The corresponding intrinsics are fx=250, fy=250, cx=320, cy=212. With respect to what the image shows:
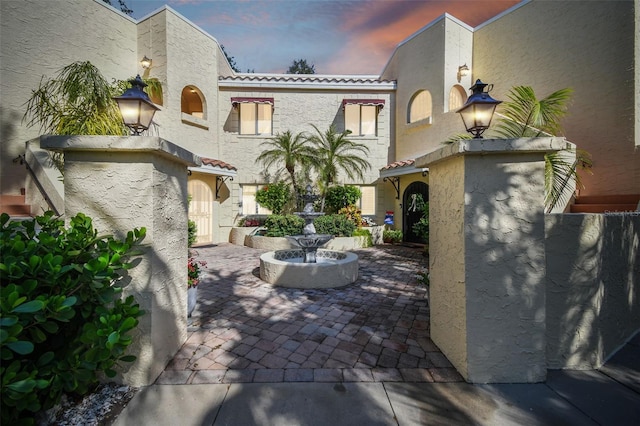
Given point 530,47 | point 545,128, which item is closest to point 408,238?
point 545,128

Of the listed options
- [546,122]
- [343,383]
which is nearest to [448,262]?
[343,383]

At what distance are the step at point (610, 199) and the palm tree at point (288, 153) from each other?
934 centimetres

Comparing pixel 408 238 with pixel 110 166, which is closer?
pixel 110 166

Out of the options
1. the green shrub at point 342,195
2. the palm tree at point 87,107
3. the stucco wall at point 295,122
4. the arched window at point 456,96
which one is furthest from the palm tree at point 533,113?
the stucco wall at point 295,122

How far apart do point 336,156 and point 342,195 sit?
1.81 metres

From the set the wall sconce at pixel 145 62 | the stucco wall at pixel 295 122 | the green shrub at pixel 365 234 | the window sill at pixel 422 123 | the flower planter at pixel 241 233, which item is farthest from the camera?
the stucco wall at pixel 295 122

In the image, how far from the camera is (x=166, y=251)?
9.26ft

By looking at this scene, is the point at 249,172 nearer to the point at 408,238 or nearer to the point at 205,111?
the point at 205,111

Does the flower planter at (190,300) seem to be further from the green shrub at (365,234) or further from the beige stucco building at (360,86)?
the green shrub at (365,234)

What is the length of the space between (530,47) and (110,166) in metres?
12.6

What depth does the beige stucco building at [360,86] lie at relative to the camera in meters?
6.96

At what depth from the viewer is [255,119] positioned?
41.6 ft

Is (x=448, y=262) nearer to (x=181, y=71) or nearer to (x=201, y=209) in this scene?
(x=201, y=209)

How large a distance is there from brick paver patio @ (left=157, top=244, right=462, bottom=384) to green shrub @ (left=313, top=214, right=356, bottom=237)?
4.59 m
